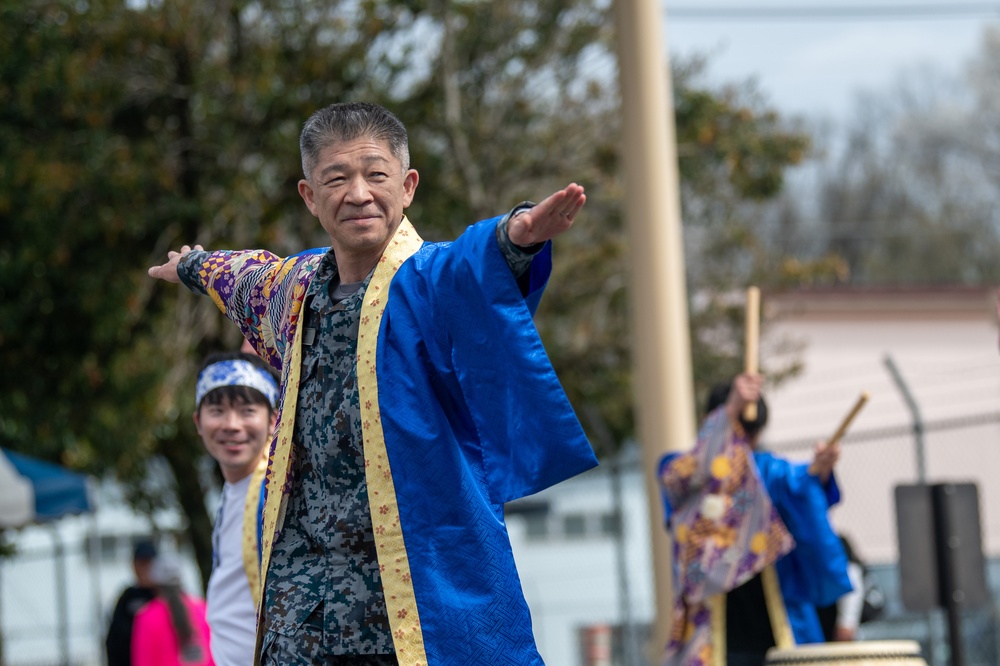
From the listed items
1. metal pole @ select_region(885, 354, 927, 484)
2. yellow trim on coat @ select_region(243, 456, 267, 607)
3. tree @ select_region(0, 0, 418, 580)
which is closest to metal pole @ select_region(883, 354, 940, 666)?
metal pole @ select_region(885, 354, 927, 484)

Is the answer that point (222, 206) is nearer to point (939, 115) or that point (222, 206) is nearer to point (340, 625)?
point (340, 625)

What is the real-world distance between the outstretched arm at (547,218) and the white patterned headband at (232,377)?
186 cm

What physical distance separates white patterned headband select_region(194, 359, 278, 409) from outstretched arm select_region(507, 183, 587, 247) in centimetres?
186

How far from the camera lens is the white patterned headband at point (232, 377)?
4480 mm

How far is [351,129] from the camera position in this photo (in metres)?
3.15

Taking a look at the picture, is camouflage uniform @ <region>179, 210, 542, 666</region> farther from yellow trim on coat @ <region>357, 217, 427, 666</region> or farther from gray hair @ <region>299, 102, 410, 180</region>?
gray hair @ <region>299, 102, 410, 180</region>

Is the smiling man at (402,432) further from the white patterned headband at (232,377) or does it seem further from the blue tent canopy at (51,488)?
the blue tent canopy at (51,488)

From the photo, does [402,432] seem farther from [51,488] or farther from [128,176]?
[128,176]

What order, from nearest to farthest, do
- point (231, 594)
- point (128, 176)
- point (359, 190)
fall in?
point (359, 190) < point (231, 594) < point (128, 176)

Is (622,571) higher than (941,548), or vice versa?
(941,548)

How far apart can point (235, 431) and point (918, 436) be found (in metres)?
5.78

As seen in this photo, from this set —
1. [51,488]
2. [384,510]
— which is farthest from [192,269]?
[51,488]

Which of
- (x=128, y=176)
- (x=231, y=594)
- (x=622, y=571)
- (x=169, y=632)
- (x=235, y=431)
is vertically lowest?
(x=622, y=571)

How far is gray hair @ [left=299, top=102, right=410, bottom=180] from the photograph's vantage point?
124 inches
